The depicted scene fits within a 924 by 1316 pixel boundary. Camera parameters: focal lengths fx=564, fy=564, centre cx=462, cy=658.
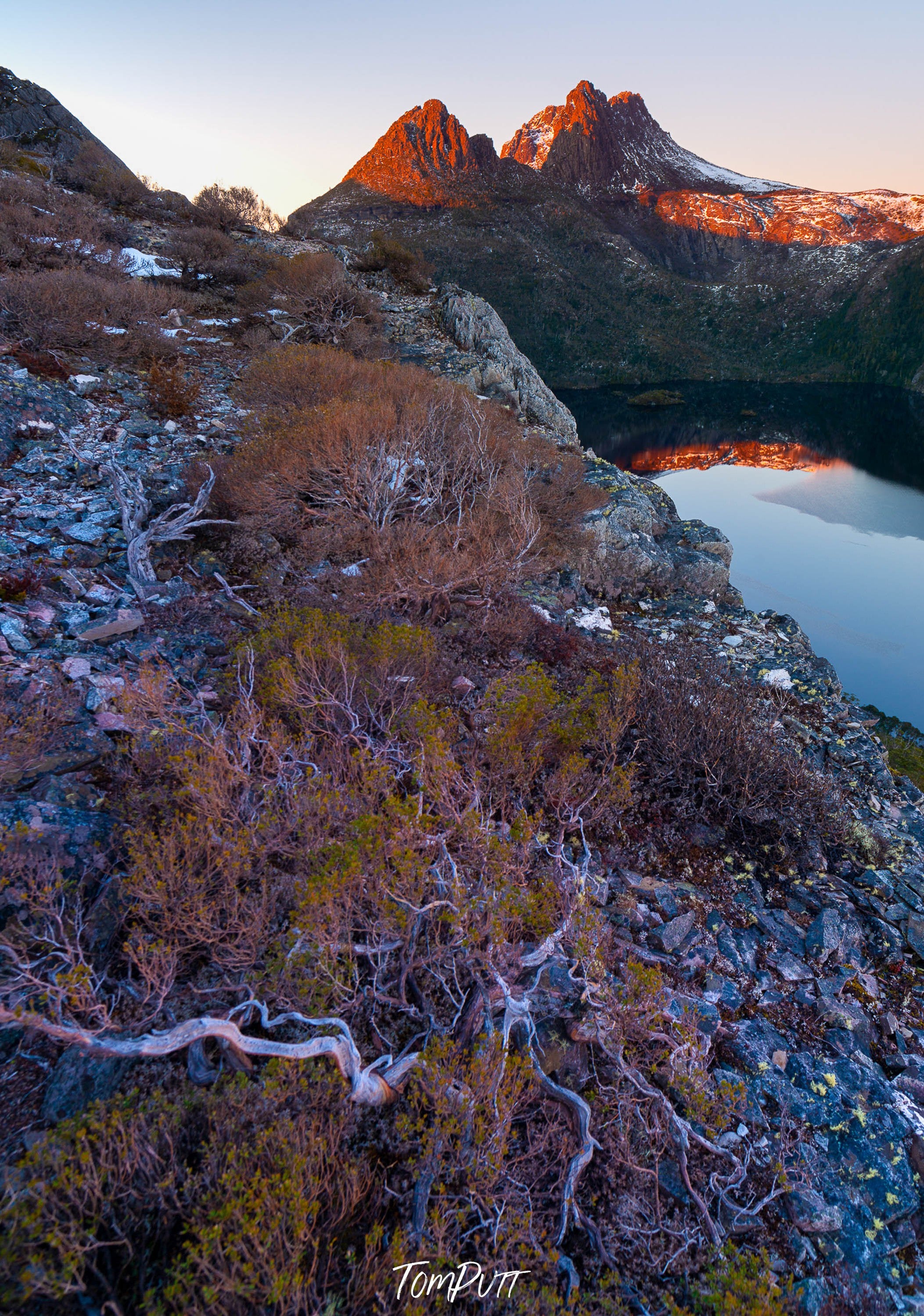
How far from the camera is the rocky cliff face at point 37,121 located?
29625 millimetres

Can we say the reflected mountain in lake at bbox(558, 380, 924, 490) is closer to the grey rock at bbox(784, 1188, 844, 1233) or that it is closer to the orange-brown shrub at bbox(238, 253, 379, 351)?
the orange-brown shrub at bbox(238, 253, 379, 351)

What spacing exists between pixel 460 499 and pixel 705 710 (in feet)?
15.0

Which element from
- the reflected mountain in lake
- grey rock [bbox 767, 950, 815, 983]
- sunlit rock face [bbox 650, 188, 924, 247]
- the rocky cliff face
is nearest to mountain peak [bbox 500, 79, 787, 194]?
sunlit rock face [bbox 650, 188, 924, 247]

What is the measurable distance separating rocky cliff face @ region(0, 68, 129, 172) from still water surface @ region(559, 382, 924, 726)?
33.0 m

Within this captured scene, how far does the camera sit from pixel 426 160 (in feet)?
304

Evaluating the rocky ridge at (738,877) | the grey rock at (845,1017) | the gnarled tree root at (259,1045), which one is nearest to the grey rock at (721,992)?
the rocky ridge at (738,877)

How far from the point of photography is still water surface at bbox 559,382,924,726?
14.0 metres

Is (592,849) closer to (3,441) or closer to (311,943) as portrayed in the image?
(311,943)

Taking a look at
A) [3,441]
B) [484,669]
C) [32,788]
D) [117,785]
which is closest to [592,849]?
[484,669]

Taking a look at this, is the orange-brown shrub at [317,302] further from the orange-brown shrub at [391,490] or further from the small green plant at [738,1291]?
the small green plant at [738,1291]

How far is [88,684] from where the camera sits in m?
4.34

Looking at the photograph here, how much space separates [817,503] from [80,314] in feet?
86.5

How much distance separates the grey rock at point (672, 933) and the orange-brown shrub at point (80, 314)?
45.1ft

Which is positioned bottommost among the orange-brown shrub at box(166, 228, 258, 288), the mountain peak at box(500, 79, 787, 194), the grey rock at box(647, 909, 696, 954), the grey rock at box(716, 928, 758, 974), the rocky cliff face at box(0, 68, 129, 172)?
the grey rock at box(716, 928, 758, 974)
